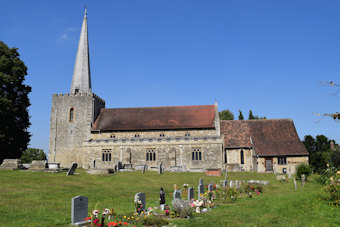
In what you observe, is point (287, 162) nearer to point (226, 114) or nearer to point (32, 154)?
point (226, 114)

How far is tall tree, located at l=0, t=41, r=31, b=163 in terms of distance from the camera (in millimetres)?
32906

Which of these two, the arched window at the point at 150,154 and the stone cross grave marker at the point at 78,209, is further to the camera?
the arched window at the point at 150,154

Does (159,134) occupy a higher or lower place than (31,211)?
higher

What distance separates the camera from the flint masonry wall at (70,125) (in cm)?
4178

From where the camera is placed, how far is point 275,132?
4091cm

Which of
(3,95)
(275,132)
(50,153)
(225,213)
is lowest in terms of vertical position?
(225,213)

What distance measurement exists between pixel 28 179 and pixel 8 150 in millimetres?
17851

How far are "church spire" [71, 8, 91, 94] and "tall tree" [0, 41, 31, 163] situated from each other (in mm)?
8765

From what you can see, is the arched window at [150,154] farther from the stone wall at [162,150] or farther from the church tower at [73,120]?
the church tower at [73,120]

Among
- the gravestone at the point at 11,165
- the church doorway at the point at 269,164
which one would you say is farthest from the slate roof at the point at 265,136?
the gravestone at the point at 11,165

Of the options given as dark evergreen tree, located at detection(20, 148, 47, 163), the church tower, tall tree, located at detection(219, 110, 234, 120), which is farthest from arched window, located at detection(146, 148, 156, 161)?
dark evergreen tree, located at detection(20, 148, 47, 163)

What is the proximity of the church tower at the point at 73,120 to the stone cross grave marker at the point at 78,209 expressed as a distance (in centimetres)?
3187

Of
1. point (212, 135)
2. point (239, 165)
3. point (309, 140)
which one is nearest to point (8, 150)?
point (212, 135)

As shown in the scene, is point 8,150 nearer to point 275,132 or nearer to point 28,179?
point 28,179
